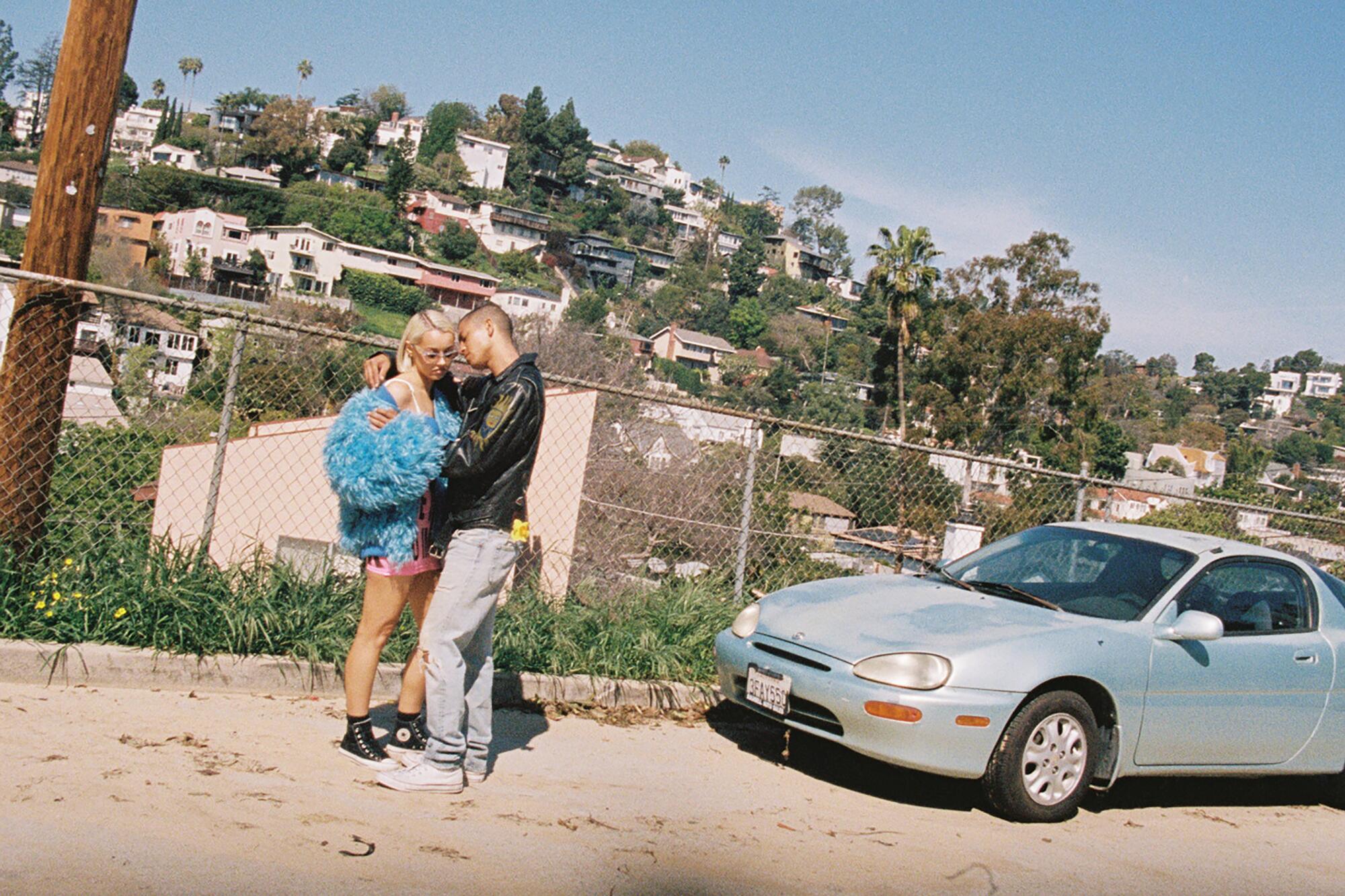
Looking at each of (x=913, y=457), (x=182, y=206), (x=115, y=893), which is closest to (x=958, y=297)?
(x=913, y=457)

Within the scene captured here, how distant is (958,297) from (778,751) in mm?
44448

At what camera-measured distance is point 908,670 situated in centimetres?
467

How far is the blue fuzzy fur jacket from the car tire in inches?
104

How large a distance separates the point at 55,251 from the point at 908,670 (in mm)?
4294

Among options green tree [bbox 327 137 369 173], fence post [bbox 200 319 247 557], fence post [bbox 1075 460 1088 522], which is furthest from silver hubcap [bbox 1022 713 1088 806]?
green tree [bbox 327 137 369 173]

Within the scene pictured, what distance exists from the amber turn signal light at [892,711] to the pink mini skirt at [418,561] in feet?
6.16

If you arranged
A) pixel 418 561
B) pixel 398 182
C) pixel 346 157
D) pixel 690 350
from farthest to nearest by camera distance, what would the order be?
pixel 346 157 → pixel 398 182 → pixel 690 350 → pixel 418 561

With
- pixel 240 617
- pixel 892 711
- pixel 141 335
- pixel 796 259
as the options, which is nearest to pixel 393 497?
pixel 240 617

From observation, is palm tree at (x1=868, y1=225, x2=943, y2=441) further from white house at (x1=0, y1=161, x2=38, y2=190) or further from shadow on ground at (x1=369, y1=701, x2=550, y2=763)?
white house at (x1=0, y1=161, x2=38, y2=190)

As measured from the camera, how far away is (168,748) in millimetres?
4207

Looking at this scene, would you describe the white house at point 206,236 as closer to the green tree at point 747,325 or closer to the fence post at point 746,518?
the green tree at point 747,325

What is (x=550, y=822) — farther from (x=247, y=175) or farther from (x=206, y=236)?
(x=247, y=175)

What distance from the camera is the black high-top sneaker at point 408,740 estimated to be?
173 inches

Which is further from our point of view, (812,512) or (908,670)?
(812,512)
